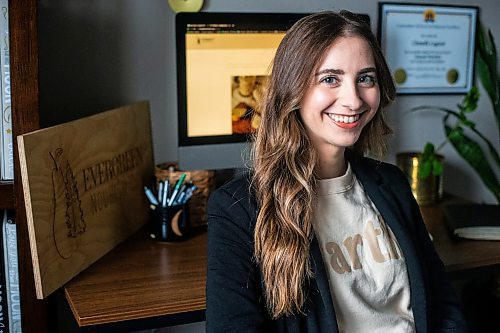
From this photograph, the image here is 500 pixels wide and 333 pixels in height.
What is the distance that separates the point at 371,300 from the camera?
136cm

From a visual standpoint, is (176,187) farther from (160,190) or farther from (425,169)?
(425,169)

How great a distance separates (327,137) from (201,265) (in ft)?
1.53

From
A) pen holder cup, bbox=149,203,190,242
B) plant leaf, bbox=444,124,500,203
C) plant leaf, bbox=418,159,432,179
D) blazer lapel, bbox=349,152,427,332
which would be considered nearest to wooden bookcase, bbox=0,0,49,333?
pen holder cup, bbox=149,203,190,242

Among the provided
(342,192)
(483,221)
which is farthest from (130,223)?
(483,221)

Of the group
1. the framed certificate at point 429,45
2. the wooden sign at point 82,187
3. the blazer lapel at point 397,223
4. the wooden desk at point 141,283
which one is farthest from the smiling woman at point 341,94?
the framed certificate at point 429,45

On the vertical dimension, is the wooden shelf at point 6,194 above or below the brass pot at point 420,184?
above

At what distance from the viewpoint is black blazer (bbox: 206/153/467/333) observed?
4.05 ft

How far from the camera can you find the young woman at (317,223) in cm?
126

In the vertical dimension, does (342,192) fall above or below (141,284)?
above

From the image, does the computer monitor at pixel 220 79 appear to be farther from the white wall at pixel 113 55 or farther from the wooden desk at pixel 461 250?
the wooden desk at pixel 461 250

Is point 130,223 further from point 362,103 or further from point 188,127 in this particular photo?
point 362,103

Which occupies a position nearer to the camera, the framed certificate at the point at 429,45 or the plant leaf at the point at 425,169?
the plant leaf at the point at 425,169

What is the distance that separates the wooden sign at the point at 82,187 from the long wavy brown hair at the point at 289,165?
43cm

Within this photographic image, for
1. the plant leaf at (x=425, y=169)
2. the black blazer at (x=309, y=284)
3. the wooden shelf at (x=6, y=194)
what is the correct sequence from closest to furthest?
the black blazer at (x=309, y=284)
the wooden shelf at (x=6, y=194)
the plant leaf at (x=425, y=169)
